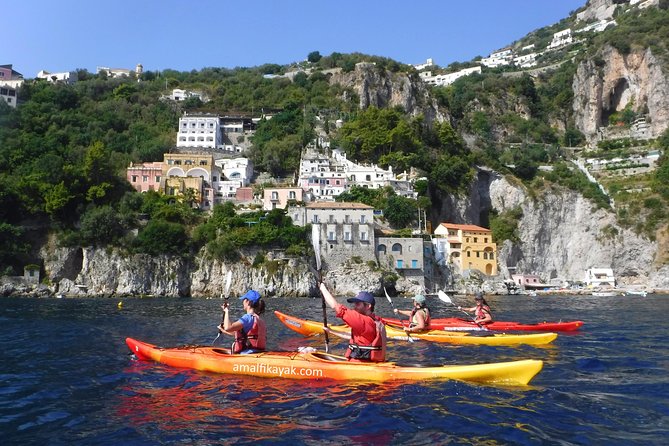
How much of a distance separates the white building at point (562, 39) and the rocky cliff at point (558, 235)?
86025 mm

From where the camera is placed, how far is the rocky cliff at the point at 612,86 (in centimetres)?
8362

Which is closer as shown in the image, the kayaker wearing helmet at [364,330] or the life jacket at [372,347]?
the kayaker wearing helmet at [364,330]

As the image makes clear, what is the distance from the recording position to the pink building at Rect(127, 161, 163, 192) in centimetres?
→ 5812

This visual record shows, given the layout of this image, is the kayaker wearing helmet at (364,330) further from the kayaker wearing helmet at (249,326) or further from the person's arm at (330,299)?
the kayaker wearing helmet at (249,326)

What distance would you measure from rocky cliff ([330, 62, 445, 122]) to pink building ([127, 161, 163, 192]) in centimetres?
3706

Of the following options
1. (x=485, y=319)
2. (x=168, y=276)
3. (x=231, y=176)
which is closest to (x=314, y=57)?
(x=231, y=176)

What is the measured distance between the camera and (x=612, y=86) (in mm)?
89688

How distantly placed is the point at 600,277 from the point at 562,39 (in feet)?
341

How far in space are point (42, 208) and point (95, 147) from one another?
803cm

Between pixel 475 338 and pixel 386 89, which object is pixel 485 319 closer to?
pixel 475 338

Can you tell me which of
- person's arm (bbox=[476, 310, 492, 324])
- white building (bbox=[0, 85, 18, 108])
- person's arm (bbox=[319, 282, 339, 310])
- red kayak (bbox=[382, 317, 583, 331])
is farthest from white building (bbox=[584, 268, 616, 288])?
white building (bbox=[0, 85, 18, 108])

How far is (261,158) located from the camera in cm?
7056

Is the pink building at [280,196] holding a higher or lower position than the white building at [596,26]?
lower

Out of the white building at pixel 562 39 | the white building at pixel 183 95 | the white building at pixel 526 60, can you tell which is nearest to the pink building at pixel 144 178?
the white building at pixel 183 95
